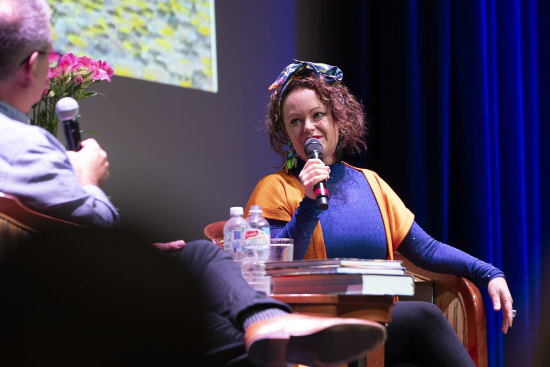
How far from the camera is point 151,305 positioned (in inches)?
34.8

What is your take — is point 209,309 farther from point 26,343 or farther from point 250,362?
point 26,343

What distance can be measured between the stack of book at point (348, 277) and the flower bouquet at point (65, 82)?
0.77m

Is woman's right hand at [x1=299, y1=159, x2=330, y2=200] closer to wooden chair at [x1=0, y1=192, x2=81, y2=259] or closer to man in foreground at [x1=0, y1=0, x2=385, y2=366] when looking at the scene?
man in foreground at [x1=0, y1=0, x2=385, y2=366]

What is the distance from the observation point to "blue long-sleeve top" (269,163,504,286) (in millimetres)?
1748

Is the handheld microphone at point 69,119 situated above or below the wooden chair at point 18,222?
above

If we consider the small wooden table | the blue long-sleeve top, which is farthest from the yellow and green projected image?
the small wooden table

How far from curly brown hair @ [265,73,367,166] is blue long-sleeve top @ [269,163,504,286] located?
173 millimetres

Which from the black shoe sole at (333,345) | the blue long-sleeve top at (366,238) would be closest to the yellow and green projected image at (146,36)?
the blue long-sleeve top at (366,238)

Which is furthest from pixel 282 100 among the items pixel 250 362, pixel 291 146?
pixel 250 362

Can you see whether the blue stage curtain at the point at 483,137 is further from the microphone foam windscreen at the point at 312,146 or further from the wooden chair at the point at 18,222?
the wooden chair at the point at 18,222

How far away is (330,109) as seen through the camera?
1932mm

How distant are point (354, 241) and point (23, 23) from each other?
41.8 inches

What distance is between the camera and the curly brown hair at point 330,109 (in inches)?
75.8

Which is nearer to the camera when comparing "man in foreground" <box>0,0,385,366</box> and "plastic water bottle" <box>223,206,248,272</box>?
"man in foreground" <box>0,0,385,366</box>
